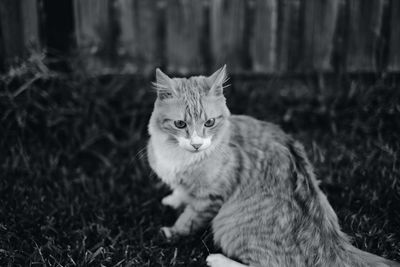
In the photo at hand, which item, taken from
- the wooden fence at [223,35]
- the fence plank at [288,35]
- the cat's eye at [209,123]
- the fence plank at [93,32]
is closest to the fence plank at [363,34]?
the wooden fence at [223,35]

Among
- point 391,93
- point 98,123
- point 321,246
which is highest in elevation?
point 391,93

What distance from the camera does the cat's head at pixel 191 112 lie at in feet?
7.91

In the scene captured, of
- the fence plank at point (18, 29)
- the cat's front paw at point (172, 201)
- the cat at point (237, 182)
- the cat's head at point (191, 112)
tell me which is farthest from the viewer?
the fence plank at point (18, 29)

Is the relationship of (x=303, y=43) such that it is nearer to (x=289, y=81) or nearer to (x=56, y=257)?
(x=289, y=81)

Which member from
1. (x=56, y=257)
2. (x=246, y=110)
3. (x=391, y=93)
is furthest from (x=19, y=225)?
(x=391, y=93)

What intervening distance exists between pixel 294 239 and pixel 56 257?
1.48 metres

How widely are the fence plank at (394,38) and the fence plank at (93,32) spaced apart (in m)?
2.70

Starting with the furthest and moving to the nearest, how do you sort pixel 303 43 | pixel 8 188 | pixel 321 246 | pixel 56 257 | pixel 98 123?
1. pixel 303 43
2. pixel 98 123
3. pixel 8 188
4. pixel 56 257
5. pixel 321 246

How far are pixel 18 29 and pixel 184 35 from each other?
155 centimetres

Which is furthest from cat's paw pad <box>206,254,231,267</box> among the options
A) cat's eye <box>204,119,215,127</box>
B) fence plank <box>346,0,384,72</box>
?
fence plank <box>346,0,384,72</box>

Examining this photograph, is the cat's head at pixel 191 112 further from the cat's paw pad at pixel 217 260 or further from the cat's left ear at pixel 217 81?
the cat's paw pad at pixel 217 260

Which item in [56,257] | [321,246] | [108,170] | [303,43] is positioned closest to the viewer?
[321,246]

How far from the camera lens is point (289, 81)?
3.95m

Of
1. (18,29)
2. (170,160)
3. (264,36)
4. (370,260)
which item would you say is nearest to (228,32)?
(264,36)
